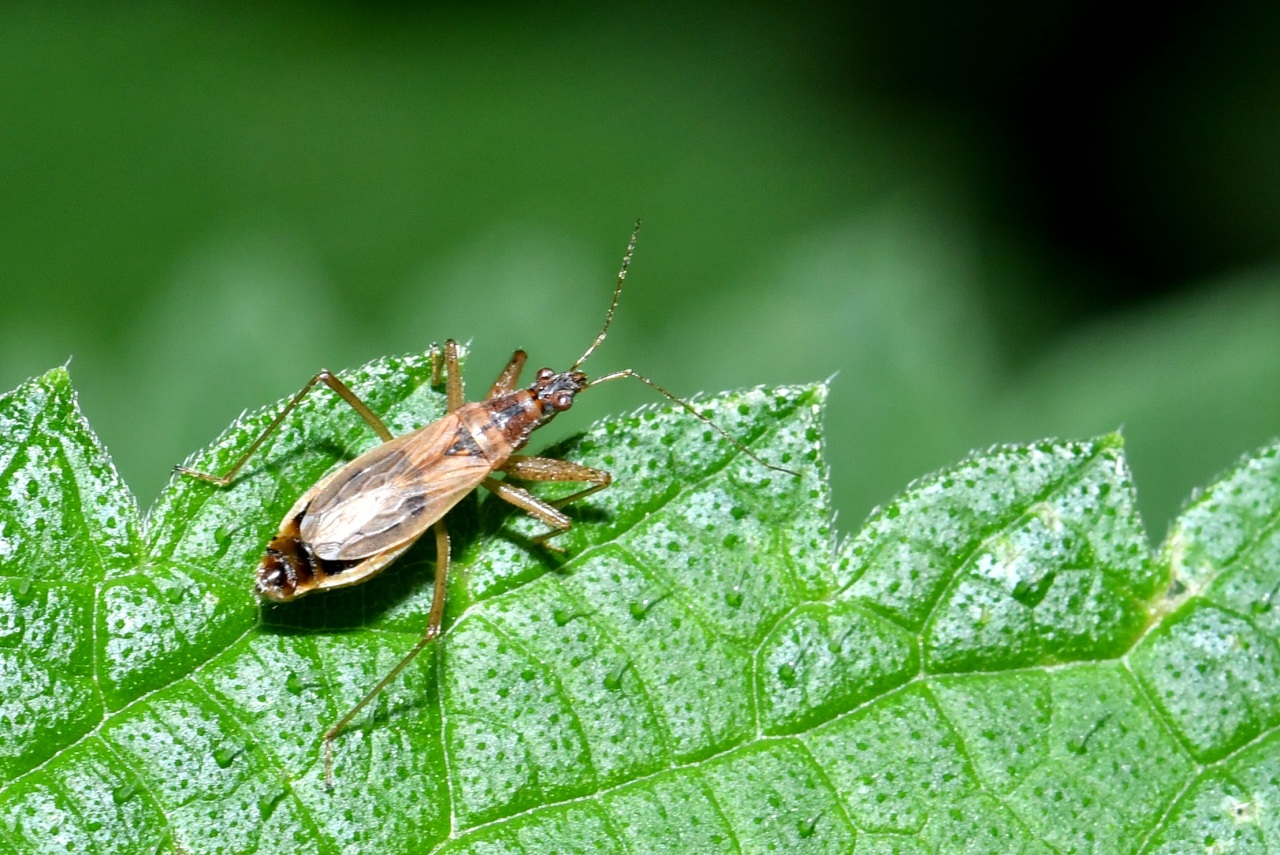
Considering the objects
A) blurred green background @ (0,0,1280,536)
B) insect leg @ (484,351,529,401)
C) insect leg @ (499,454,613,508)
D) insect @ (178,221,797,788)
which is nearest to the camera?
insect @ (178,221,797,788)

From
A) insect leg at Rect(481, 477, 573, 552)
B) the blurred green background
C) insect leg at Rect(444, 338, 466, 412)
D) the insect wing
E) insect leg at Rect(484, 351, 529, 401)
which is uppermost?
the blurred green background

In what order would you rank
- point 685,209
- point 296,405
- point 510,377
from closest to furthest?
point 296,405 < point 510,377 < point 685,209

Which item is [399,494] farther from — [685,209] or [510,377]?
[685,209]

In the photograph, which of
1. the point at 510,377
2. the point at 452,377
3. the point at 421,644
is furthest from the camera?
the point at 510,377

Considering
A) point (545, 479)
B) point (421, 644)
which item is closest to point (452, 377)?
point (545, 479)

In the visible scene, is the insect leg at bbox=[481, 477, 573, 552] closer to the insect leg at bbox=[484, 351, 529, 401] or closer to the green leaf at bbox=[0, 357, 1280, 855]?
the green leaf at bbox=[0, 357, 1280, 855]

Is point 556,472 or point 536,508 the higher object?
point 556,472

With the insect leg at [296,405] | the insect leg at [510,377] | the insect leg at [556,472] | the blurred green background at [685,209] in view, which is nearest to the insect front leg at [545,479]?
the insect leg at [556,472]

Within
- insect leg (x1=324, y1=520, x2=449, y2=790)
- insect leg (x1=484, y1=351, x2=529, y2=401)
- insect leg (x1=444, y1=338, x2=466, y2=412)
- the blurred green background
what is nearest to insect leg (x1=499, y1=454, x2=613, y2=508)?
insect leg (x1=444, y1=338, x2=466, y2=412)
